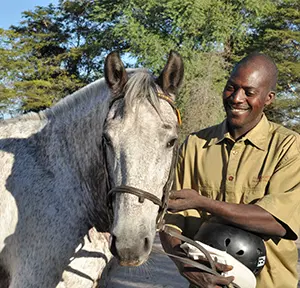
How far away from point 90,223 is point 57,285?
0.46m

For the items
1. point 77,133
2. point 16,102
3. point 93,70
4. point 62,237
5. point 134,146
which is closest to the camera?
point 134,146

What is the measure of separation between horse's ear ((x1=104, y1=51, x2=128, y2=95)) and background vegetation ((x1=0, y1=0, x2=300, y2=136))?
793 inches

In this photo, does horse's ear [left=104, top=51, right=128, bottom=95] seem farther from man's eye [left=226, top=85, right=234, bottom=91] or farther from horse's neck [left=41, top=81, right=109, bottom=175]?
man's eye [left=226, top=85, right=234, bottom=91]

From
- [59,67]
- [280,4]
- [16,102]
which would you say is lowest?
[16,102]

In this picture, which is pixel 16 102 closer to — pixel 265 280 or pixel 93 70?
pixel 93 70

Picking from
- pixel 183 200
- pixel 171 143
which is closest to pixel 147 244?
pixel 183 200

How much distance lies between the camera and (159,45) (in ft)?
89.1

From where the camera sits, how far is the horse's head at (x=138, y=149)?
2.11 meters

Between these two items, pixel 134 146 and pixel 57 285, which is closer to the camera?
pixel 134 146

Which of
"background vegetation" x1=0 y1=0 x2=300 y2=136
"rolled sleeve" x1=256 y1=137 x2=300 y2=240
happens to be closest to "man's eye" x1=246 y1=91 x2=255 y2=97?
"rolled sleeve" x1=256 y1=137 x2=300 y2=240

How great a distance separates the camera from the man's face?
258 cm

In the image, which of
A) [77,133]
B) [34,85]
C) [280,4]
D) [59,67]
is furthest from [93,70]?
[77,133]

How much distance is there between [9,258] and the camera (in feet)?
9.10

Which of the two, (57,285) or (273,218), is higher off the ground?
(273,218)
